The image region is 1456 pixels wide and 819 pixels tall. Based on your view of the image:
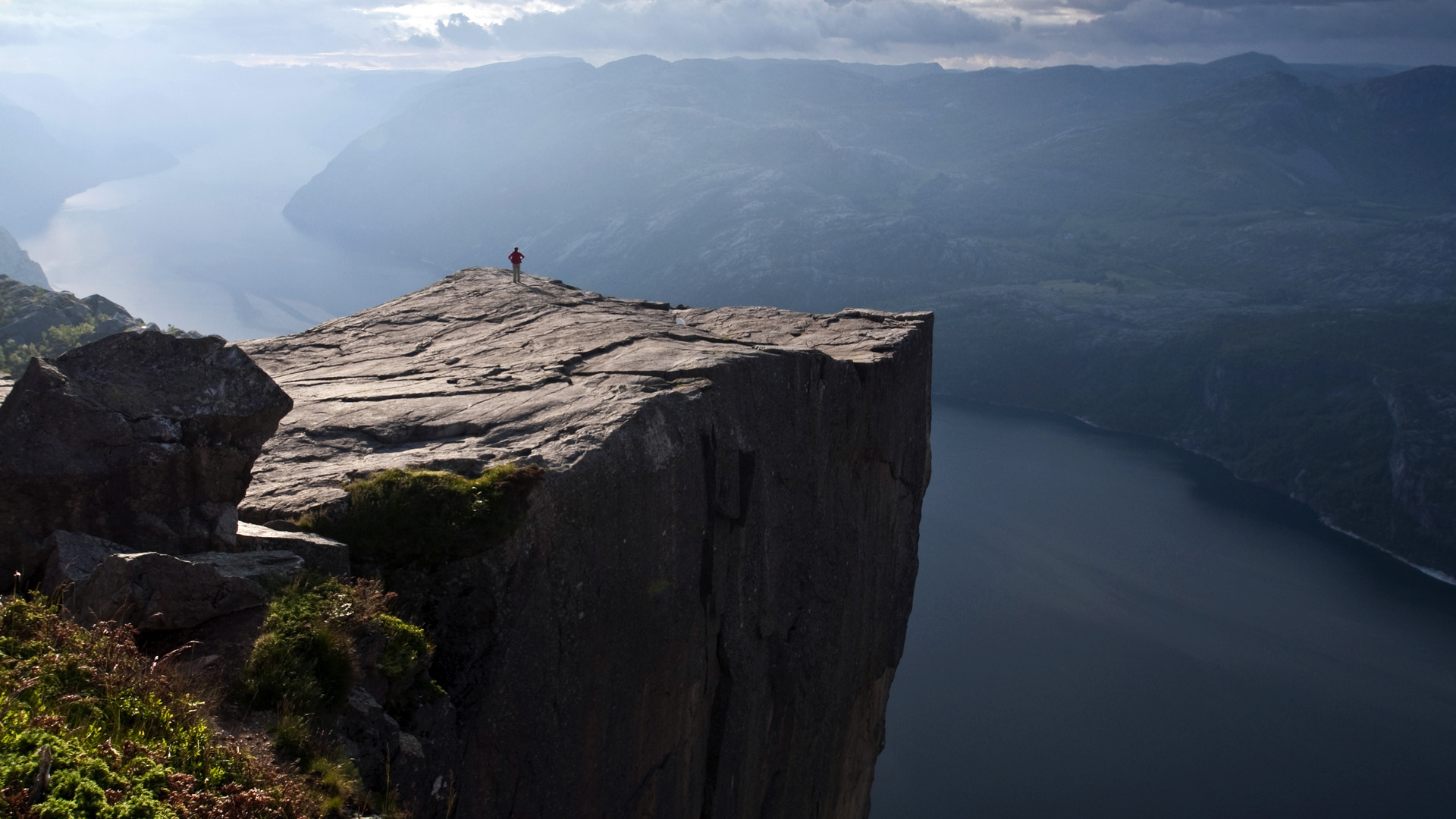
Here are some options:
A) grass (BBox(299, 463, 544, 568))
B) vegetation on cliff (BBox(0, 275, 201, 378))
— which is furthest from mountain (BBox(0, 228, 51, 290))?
grass (BBox(299, 463, 544, 568))

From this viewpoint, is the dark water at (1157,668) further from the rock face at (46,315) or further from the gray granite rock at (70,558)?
the rock face at (46,315)

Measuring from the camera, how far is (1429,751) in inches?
2594

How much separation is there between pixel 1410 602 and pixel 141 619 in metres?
115

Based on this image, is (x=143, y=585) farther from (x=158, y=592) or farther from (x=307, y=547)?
(x=307, y=547)

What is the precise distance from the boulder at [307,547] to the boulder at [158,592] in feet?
3.51

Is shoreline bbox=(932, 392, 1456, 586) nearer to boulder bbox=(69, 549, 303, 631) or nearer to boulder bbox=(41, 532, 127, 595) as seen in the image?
boulder bbox=(69, 549, 303, 631)

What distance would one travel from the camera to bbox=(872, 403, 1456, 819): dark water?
2331 inches

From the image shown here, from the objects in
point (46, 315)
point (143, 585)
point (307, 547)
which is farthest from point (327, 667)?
point (46, 315)

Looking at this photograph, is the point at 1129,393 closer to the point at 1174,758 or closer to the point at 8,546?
the point at 1174,758

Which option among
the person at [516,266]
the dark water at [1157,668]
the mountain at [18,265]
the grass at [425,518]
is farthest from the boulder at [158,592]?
the mountain at [18,265]

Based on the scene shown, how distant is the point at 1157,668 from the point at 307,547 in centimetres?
7712

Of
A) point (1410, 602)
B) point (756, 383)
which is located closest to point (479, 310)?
point (756, 383)

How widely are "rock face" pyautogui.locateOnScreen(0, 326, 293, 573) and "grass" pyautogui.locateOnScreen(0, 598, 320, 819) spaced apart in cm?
169

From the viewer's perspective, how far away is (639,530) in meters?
12.6
